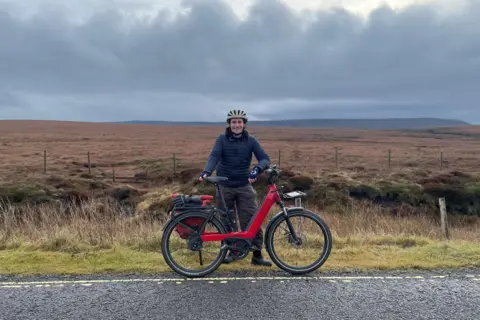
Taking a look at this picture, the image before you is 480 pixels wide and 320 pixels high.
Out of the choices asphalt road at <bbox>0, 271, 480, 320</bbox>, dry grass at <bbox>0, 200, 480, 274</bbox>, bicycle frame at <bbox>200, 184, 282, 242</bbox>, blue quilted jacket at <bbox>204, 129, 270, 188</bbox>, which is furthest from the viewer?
blue quilted jacket at <bbox>204, 129, 270, 188</bbox>

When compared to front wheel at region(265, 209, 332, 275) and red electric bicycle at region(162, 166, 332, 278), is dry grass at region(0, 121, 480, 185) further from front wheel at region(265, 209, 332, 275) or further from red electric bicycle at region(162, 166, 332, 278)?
front wheel at region(265, 209, 332, 275)

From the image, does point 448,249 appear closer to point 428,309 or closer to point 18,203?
point 428,309

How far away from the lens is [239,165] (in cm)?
648

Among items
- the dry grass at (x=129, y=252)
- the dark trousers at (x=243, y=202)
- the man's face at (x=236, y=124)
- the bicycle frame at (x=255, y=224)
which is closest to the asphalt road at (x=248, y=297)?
the dry grass at (x=129, y=252)

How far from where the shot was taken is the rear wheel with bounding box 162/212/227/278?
19.9 ft

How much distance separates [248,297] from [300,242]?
1479mm

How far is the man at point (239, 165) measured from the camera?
21.0ft

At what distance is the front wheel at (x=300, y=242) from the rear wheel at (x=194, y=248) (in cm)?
74

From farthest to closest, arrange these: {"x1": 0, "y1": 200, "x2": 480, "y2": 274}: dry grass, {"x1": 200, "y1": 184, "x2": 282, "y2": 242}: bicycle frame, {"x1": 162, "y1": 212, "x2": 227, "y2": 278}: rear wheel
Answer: {"x1": 0, "y1": 200, "x2": 480, "y2": 274}: dry grass, {"x1": 200, "y1": 184, "x2": 282, "y2": 242}: bicycle frame, {"x1": 162, "y1": 212, "x2": 227, "y2": 278}: rear wheel

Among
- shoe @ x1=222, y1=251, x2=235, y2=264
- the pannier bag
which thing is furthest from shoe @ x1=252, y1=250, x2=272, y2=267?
the pannier bag

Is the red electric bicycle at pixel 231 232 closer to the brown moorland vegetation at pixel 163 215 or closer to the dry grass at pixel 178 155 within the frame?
the brown moorland vegetation at pixel 163 215

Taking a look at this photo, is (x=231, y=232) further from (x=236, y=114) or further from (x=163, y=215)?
(x=163, y=215)

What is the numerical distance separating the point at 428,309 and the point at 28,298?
4.51 m

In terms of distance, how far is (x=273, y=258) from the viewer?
6109mm
